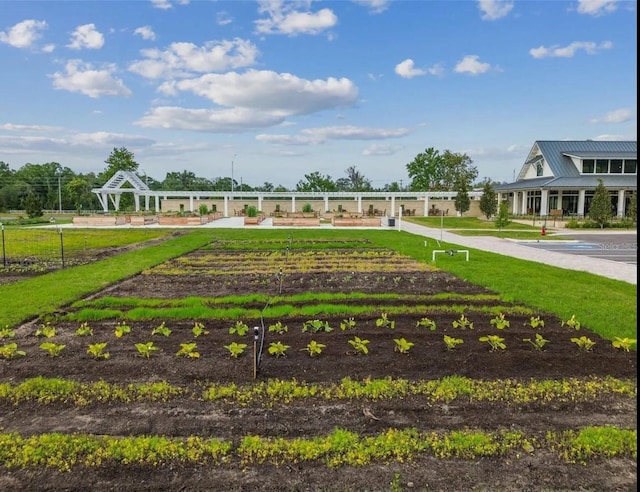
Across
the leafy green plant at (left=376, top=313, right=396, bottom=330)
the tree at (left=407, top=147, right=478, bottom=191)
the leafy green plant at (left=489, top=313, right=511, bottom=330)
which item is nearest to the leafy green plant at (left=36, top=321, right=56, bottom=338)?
the leafy green plant at (left=376, top=313, right=396, bottom=330)

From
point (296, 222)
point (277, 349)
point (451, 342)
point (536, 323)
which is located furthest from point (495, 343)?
point (296, 222)

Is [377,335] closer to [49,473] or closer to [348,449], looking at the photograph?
[348,449]

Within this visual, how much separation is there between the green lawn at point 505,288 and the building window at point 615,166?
3007 centimetres

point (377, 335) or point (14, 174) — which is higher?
point (14, 174)

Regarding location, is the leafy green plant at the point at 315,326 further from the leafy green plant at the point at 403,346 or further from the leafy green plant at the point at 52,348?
the leafy green plant at the point at 52,348

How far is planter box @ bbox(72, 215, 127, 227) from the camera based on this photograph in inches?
1266

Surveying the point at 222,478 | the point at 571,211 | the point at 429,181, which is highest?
the point at 429,181

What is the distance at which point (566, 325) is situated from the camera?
6.53 metres

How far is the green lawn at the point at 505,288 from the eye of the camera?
23.0 ft

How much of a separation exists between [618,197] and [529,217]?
7167 millimetres

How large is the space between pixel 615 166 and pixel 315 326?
4063cm

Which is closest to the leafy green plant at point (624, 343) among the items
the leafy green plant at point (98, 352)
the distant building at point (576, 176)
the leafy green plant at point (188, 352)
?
the leafy green plant at point (188, 352)

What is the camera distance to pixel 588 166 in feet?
123

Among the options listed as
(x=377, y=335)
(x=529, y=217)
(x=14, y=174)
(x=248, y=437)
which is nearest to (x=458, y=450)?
(x=248, y=437)
